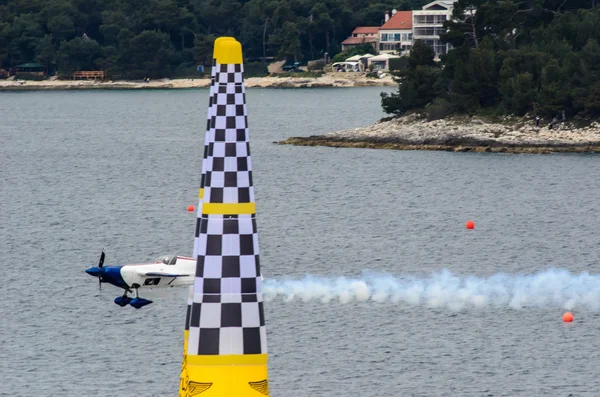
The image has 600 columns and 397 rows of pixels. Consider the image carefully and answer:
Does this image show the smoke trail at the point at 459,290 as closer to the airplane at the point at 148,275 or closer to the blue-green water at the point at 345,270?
the blue-green water at the point at 345,270

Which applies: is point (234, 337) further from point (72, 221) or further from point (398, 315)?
point (72, 221)

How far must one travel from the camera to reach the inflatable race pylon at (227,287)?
563 inches

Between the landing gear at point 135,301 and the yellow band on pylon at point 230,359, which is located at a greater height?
Result: the yellow band on pylon at point 230,359

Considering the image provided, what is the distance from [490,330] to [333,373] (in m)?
10.5

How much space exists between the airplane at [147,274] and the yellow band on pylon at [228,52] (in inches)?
950

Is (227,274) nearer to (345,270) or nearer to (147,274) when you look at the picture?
(147,274)

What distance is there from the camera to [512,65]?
134 metres

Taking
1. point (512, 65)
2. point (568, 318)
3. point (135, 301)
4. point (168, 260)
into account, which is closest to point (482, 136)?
point (512, 65)

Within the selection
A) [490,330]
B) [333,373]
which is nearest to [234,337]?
[333,373]

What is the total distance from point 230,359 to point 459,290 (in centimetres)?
5146

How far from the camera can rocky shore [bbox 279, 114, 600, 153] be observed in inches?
4948

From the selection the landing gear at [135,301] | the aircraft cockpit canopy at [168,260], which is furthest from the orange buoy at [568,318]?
the landing gear at [135,301]

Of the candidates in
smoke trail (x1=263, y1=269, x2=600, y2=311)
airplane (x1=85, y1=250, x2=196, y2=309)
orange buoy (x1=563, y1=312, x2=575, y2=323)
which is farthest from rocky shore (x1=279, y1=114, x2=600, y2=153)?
Result: airplane (x1=85, y1=250, x2=196, y2=309)

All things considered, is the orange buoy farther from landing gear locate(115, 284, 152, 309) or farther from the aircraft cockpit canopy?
landing gear locate(115, 284, 152, 309)
